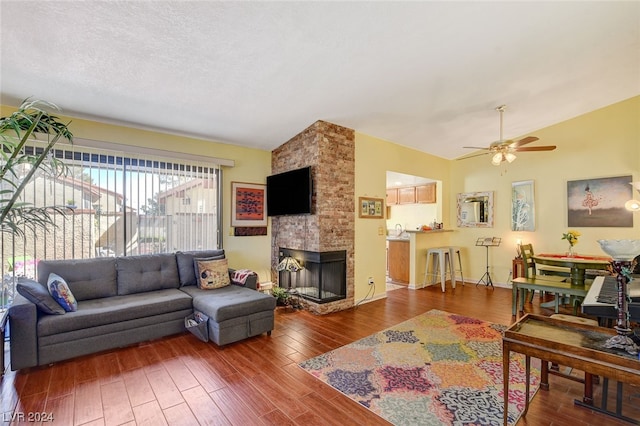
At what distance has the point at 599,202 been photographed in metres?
4.93

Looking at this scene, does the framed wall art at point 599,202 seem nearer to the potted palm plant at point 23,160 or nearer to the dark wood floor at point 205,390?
the dark wood floor at point 205,390

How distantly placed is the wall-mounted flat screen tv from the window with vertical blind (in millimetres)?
888

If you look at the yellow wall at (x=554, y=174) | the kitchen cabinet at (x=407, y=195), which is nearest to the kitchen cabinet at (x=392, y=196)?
the kitchen cabinet at (x=407, y=195)

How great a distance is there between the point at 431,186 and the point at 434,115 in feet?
9.21

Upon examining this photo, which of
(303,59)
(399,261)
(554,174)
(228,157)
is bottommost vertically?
(399,261)

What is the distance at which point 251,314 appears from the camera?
327cm

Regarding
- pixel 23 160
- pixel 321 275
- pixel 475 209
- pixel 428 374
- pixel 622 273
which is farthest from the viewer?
pixel 475 209

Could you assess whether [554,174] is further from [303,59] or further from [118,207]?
[118,207]

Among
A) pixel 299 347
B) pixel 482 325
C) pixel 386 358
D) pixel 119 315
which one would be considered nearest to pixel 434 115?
pixel 482 325

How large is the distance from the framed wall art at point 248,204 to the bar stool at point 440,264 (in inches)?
136

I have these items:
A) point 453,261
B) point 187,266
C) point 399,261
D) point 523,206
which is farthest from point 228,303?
point 523,206

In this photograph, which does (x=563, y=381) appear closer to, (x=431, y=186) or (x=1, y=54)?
(x=431, y=186)

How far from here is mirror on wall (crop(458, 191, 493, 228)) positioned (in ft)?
20.5

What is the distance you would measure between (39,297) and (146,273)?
1108 mm
